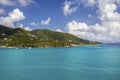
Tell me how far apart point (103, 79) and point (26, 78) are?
86.0 feet

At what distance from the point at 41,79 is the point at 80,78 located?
1352cm

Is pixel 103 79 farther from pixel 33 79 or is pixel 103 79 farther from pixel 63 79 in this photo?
pixel 33 79

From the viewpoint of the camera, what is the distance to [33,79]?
2803 inches

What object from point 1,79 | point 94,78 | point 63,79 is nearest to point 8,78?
point 1,79

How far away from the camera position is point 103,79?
71562mm

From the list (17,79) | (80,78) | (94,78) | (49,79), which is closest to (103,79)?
(94,78)

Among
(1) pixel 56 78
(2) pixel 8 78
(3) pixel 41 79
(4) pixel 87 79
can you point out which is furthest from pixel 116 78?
(2) pixel 8 78

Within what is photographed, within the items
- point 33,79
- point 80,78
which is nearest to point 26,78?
point 33,79

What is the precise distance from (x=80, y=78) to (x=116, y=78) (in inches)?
483

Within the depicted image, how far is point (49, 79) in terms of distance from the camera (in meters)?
72.1

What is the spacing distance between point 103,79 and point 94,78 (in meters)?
3.19

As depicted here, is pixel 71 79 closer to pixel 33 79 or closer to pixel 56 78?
pixel 56 78

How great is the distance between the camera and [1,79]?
7219 centimetres

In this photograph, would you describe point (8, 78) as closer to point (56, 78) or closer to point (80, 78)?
point (56, 78)
